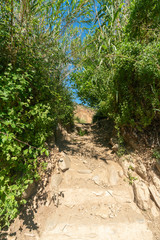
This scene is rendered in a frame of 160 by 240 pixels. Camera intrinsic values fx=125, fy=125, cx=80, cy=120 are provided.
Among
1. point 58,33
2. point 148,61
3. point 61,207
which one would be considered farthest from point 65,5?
point 61,207

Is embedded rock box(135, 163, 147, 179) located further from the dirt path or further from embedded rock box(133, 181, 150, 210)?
the dirt path

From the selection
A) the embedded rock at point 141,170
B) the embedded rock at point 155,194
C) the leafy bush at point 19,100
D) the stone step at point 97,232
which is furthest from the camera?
the embedded rock at point 141,170

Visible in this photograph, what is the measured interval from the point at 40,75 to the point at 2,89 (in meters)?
0.92

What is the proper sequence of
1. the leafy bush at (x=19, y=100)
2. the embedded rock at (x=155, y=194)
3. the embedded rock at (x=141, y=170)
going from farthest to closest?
the embedded rock at (x=141, y=170) < the embedded rock at (x=155, y=194) < the leafy bush at (x=19, y=100)

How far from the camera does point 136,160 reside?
2930mm

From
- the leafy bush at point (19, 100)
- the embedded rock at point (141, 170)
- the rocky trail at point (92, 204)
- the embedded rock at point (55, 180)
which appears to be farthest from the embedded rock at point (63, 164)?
the embedded rock at point (141, 170)

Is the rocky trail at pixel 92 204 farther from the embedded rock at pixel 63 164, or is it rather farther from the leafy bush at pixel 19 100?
the leafy bush at pixel 19 100

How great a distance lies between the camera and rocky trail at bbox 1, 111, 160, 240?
1941 mm

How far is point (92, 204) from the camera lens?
2.31 meters

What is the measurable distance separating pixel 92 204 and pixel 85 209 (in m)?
0.15

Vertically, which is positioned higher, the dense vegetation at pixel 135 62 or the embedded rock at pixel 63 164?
the dense vegetation at pixel 135 62

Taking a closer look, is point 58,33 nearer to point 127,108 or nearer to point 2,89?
point 2,89

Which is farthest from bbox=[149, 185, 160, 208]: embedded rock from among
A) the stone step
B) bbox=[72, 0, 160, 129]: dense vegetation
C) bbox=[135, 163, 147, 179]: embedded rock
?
bbox=[72, 0, 160, 129]: dense vegetation

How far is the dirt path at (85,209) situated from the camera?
193cm
